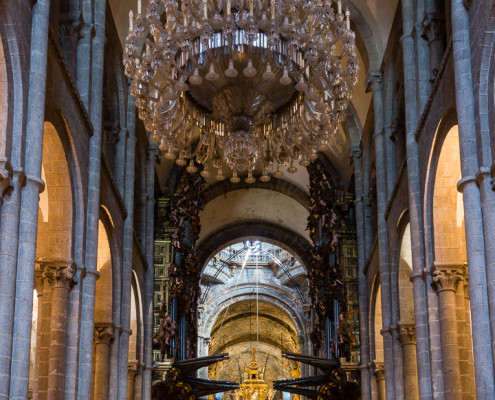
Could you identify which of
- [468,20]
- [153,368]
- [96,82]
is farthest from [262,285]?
[468,20]

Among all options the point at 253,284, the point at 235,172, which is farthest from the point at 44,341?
the point at 253,284

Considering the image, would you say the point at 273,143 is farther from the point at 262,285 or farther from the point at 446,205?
the point at 262,285

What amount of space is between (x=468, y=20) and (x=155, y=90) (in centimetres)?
478

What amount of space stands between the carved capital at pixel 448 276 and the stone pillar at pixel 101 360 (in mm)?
6779

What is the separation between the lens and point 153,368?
23.8 meters

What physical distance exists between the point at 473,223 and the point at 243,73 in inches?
159

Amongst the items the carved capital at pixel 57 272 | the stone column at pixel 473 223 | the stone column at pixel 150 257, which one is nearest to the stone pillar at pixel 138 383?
the stone column at pixel 150 257

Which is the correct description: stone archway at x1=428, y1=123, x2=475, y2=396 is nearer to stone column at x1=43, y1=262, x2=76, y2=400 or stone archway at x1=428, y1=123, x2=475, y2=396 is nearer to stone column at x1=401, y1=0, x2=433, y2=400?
stone column at x1=401, y1=0, x2=433, y2=400

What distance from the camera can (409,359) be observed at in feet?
60.9

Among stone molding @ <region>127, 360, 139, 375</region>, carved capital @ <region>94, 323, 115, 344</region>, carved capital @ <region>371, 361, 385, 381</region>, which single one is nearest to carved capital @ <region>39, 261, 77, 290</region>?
carved capital @ <region>94, 323, 115, 344</region>

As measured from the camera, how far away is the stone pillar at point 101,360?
1800 cm

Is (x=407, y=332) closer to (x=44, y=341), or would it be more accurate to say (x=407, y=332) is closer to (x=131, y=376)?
(x=131, y=376)

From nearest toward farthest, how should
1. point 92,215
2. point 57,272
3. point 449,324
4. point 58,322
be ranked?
point 58,322 < point 57,272 < point 449,324 < point 92,215

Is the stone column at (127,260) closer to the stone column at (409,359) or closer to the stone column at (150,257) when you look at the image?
the stone column at (150,257)
